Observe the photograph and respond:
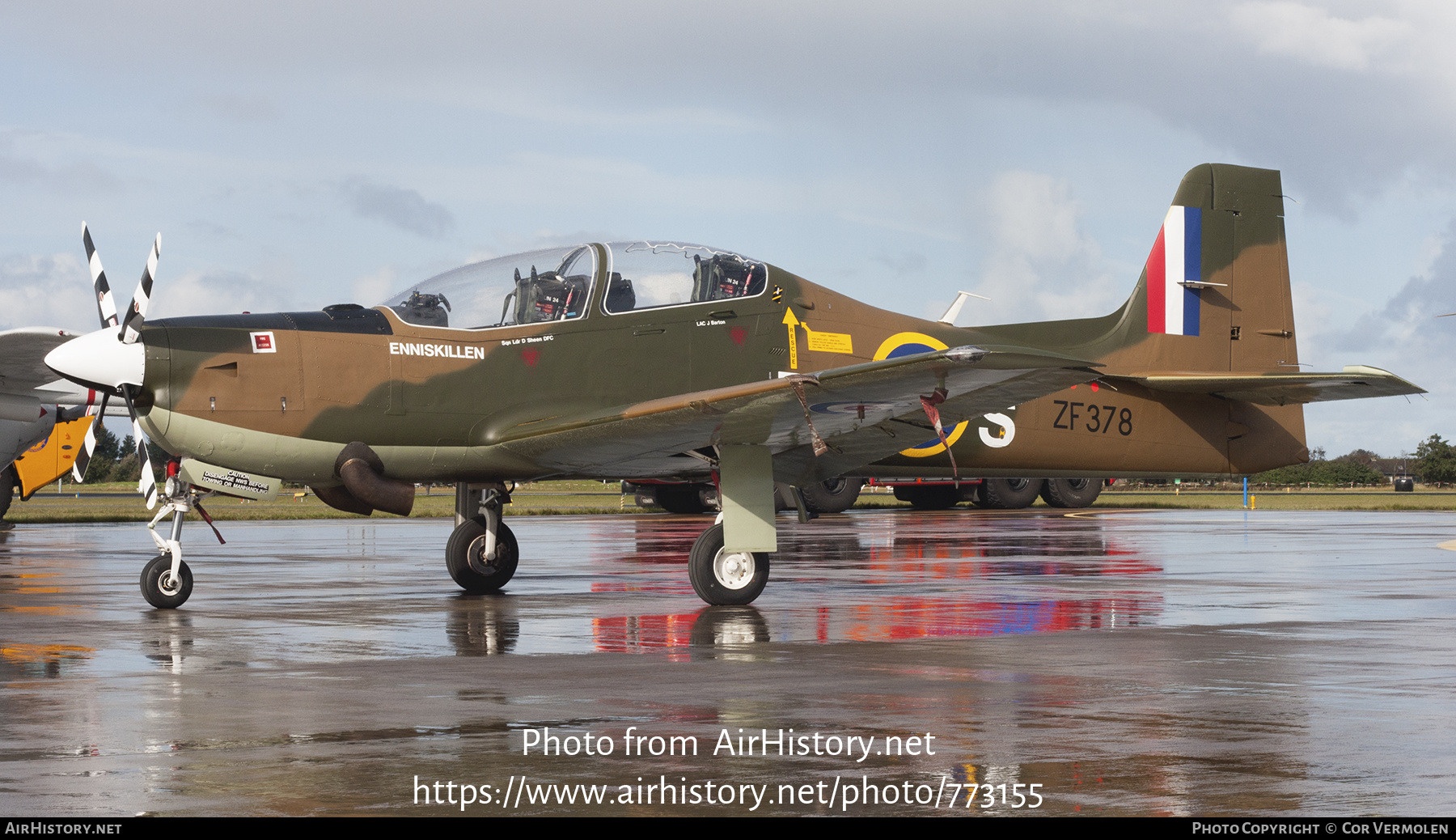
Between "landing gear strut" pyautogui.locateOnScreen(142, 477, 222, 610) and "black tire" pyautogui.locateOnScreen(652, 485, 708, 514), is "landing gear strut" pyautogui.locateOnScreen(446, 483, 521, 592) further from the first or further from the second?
"black tire" pyautogui.locateOnScreen(652, 485, 708, 514)

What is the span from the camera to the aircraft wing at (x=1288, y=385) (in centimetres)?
1399

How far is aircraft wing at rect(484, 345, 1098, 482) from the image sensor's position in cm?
1070

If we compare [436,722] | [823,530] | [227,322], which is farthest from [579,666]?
[823,530]

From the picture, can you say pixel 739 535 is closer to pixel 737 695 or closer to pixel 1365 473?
pixel 737 695

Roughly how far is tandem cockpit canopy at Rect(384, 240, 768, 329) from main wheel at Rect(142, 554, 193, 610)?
2972mm

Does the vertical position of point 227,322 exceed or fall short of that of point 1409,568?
it exceeds it

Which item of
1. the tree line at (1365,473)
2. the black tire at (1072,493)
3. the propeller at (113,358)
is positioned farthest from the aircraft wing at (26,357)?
the tree line at (1365,473)

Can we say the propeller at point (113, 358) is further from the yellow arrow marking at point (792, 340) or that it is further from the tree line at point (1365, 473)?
the tree line at point (1365, 473)

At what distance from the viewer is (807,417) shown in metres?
11.0

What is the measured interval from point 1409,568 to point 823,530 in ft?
41.7

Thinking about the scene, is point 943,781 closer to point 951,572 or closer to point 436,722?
point 436,722

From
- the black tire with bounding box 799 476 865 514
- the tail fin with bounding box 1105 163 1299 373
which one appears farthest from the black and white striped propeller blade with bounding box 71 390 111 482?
the black tire with bounding box 799 476 865 514
